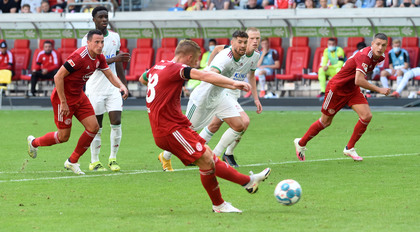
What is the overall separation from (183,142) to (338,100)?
4750 millimetres

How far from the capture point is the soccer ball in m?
7.56

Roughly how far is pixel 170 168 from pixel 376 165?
281 cm

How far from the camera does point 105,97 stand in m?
11.2

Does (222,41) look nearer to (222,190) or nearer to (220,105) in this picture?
(220,105)

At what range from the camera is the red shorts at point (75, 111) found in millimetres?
10320

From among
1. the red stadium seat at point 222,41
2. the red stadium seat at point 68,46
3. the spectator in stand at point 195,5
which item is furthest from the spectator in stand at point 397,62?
the red stadium seat at point 68,46

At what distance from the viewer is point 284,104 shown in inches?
930

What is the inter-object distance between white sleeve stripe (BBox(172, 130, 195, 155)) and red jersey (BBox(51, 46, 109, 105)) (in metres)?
2.78

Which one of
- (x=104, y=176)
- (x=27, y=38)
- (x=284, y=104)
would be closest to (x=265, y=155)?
(x=104, y=176)

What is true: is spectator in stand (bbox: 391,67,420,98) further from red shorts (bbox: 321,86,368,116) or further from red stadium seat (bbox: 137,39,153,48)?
red shorts (bbox: 321,86,368,116)

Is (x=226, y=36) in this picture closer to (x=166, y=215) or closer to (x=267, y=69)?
(x=267, y=69)

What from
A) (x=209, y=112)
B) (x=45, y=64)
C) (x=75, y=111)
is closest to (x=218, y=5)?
(x=45, y=64)

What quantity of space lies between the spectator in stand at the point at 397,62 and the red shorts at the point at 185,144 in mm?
16071

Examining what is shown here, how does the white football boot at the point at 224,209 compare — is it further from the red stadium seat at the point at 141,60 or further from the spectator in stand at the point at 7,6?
the spectator in stand at the point at 7,6
